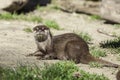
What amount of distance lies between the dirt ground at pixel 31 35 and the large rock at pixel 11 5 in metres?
0.55

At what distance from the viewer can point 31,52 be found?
813 centimetres

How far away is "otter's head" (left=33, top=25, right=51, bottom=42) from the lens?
290 inches

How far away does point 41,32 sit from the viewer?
7398 millimetres

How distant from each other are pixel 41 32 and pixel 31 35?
2747mm

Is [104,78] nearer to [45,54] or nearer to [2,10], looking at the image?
[45,54]

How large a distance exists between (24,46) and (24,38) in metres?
1.01

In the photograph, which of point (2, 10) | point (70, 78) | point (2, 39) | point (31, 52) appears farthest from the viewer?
point (2, 10)

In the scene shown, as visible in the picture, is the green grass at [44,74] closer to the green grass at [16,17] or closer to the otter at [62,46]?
the otter at [62,46]

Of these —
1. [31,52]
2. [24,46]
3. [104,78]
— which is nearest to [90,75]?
[104,78]

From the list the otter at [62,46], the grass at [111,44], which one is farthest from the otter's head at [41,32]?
the grass at [111,44]

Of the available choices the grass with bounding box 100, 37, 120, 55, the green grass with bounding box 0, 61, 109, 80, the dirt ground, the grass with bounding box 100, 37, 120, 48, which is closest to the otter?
the dirt ground

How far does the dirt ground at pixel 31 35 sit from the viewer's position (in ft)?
23.2

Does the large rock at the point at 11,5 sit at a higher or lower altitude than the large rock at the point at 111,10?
lower

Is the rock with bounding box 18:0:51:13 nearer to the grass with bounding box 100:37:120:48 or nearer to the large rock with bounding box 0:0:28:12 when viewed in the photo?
the large rock with bounding box 0:0:28:12
